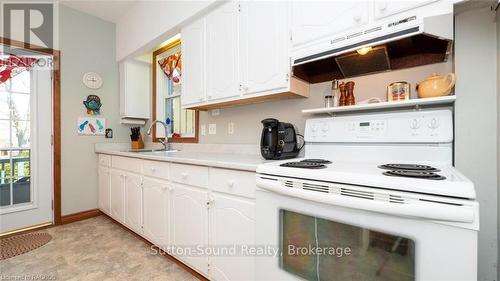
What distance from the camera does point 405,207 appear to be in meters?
0.71

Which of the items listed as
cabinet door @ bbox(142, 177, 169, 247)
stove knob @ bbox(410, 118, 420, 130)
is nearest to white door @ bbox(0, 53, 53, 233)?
cabinet door @ bbox(142, 177, 169, 247)

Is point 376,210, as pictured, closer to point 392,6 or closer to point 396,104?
point 396,104

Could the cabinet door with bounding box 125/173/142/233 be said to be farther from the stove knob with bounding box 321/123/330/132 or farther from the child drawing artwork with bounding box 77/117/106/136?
the stove knob with bounding box 321/123/330/132

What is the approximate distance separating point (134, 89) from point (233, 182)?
2511mm

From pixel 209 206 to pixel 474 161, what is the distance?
1399 millimetres

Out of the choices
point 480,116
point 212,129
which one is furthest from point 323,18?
point 212,129

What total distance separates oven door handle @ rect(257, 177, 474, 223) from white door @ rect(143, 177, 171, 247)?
126 centimetres

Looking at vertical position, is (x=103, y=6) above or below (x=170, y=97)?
above

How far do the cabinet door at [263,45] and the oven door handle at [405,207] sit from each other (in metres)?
0.81

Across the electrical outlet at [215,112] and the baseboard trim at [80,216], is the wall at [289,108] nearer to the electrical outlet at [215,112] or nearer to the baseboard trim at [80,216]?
the electrical outlet at [215,112]

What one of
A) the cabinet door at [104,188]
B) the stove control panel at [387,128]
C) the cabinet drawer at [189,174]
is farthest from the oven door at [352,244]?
the cabinet door at [104,188]

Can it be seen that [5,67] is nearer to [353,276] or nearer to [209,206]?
[209,206]

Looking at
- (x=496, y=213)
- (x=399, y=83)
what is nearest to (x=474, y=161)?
(x=496, y=213)

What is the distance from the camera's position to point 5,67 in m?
2.37
